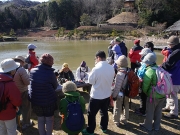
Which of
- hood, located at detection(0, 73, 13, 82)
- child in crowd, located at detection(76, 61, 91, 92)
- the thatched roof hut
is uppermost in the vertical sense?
the thatched roof hut

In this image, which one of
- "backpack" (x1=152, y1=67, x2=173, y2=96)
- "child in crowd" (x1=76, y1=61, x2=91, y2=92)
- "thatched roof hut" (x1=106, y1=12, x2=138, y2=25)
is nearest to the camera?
"backpack" (x1=152, y1=67, x2=173, y2=96)

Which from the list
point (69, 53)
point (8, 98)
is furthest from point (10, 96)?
point (69, 53)

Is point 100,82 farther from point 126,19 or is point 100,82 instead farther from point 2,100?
point 126,19

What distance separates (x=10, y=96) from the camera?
2.63 metres

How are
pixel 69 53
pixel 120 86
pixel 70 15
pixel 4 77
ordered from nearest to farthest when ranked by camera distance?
pixel 4 77, pixel 120 86, pixel 69 53, pixel 70 15

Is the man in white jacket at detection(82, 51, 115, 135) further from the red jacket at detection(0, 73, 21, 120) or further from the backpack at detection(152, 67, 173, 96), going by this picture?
the red jacket at detection(0, 73, 21, 120)

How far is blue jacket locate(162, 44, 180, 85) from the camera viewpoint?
3651mm

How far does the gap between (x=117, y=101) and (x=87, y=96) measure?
1.94 meters

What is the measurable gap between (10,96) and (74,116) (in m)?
0.96

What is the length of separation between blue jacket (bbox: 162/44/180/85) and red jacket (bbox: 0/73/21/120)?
277cm

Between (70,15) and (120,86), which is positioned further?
(70,15)

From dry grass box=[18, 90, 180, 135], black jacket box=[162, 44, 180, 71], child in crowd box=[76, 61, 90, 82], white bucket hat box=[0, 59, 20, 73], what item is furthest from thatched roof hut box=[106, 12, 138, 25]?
white bucket hat box=[0, 59, 20, 73]

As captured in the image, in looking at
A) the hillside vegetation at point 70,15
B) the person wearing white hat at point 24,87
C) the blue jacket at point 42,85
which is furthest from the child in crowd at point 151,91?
the hillside vegetation at point 70,15

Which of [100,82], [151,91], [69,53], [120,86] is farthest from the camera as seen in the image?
[69,53]
